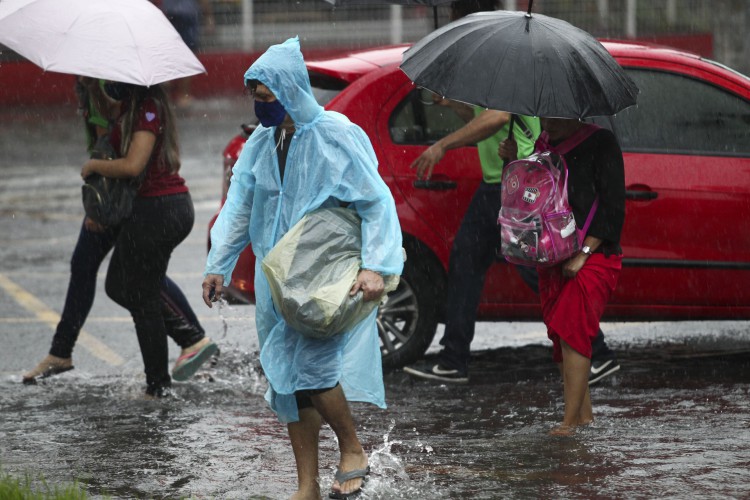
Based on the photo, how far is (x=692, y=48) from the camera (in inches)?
936

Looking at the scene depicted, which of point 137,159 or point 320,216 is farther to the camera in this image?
point 137,159

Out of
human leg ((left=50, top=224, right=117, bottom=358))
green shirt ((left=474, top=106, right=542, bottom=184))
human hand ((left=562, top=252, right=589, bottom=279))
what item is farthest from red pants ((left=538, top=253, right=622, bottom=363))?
human leg ((left=50, top=224, right=117, bottom=358))

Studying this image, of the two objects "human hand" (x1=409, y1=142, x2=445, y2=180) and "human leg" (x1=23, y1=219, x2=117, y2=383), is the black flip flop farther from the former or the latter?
"human leg" (x1=23, y1=219, x2=117, y2=383)

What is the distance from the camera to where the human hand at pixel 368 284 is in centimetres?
506

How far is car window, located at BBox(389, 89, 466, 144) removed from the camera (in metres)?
7.40

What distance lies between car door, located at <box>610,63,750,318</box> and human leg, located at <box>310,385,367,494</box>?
2513mm

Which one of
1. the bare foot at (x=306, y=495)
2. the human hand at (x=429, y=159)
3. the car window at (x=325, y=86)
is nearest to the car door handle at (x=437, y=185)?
the human hand at (x=429, y=159)

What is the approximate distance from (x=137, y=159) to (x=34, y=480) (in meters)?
1.89

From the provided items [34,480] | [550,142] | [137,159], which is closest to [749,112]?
[550,142]

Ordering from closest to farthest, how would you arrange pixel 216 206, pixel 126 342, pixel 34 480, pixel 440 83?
1. pixel 34 480
2. pixel 440 83
3. pixel 126 342
4. pixel 216 206

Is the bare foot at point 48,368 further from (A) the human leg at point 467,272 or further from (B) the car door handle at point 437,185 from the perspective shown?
(B) the car door handle at point 437,185

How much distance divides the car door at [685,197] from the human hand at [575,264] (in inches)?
54.0

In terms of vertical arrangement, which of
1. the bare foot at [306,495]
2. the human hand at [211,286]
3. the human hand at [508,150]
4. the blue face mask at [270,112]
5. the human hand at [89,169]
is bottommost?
the bare foot at [306,495]

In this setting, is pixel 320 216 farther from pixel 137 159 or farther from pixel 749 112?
pixel 749 112
